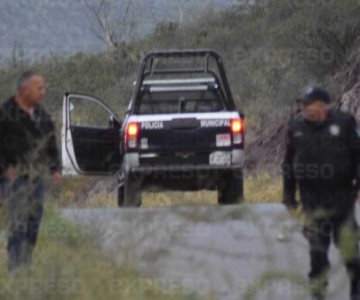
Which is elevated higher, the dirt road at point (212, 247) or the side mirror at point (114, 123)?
the dirt road at point (212, 247)

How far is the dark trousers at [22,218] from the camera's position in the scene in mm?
8469

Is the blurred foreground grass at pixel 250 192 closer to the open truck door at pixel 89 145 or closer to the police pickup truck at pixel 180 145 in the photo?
the police pickup truck at pixel 180 145

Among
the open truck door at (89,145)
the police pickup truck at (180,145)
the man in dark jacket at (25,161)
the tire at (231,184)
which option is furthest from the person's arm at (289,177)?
the open truck door at (89,145)

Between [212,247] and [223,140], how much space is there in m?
11.1

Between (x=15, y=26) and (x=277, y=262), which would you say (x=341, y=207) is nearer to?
(x=277, y=262)

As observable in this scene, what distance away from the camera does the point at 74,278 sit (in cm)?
750

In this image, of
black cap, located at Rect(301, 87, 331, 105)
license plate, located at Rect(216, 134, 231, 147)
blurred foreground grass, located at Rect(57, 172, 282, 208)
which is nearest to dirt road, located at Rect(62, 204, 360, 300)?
black cap, located at Rect(301, 87, 331, 105)

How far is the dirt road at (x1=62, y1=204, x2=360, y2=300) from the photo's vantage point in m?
7.05

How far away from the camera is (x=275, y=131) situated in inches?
1057

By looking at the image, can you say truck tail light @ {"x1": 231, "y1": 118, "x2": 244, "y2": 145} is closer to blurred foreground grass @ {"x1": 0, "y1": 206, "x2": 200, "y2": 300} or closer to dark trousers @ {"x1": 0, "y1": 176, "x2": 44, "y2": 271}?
dark trousers @ {"x1": 0, "y1": 176, "x2": 44, "y2": 271}

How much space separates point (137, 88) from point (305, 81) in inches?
468

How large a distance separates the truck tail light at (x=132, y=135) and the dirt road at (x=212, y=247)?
10.6m

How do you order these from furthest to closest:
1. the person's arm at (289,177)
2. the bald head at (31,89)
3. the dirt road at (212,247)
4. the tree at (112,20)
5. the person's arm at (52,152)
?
the tree at (112,20) < the bald head at (31,89) < the person's arm at (52,152) < the person's arm at (289,177) < the dirt road at (212,247)

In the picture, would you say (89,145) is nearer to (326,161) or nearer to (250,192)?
(250,192)
